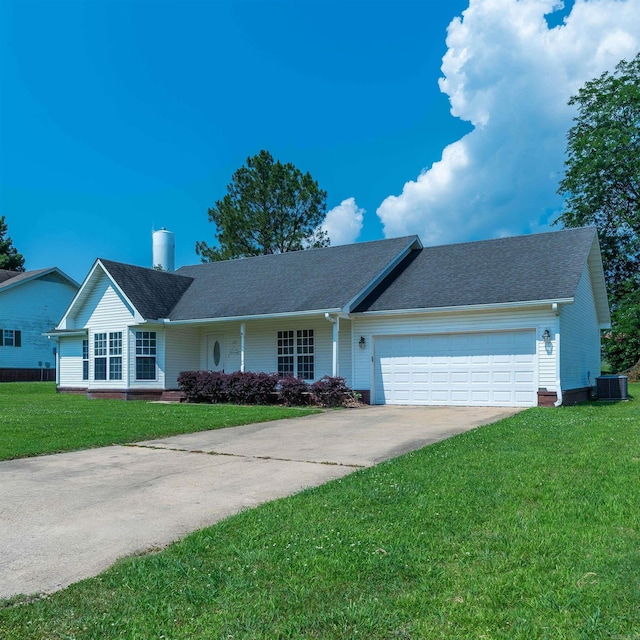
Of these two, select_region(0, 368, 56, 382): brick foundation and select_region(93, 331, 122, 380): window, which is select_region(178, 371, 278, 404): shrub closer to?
select_region(93, 331, 122, 380): window

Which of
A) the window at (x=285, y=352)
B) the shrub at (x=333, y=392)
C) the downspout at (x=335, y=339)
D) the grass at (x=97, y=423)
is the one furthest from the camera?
the window at (x=285, y=352)

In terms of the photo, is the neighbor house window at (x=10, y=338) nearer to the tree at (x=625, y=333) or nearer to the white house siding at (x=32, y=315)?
the white house siding at (x=32, y=315)

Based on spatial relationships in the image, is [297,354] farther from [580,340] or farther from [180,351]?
[580,340]

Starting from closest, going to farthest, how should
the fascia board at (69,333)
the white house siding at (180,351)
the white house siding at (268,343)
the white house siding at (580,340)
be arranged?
the white house siding at (580,340), the white house siding at (268,343), the white house siding at (180,351), the fascia board at (69,333)

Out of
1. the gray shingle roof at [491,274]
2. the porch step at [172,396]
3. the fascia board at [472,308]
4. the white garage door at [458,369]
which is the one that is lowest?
the porch step at [172,396]

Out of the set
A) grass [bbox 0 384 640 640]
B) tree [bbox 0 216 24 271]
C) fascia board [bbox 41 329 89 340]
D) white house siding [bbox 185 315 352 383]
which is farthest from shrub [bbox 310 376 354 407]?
tree [bbox 0 216 24 271]

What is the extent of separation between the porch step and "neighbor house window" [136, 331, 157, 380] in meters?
0.79

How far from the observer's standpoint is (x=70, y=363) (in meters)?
24.8

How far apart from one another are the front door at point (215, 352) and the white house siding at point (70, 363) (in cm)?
601

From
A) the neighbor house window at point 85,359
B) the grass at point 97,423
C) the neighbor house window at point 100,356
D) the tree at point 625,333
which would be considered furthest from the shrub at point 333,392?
the tree at point 625,333

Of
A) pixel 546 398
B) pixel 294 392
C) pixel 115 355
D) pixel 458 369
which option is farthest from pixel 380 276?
pixel 115 355

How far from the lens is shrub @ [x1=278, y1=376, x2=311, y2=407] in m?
17.6

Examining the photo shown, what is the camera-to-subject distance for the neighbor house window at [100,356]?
2162 centimetres

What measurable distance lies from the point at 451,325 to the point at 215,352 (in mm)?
9398
